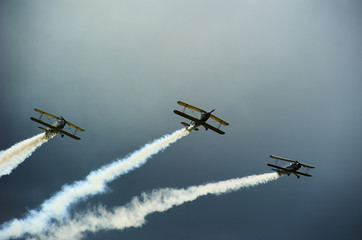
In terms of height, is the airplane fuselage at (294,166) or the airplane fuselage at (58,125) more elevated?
the airplane fuselage at (58,125)

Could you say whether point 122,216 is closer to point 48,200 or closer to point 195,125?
point 48,200

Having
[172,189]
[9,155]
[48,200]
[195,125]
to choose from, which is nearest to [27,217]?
[48,200]

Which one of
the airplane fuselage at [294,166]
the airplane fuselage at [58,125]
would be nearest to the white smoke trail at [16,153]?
the airplane fuselage at [58,125]

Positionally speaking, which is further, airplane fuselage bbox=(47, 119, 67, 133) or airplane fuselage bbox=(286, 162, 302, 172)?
airplane fuselage bbox=(286, 162, 302, 172)

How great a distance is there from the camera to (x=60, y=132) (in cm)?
10206

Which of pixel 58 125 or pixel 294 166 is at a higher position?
pixel 58 125

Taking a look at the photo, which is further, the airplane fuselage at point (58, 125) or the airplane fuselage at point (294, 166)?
the airplane fuselage at point (294, 166)

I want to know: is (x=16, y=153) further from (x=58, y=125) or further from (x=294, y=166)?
(x=294, y=166)

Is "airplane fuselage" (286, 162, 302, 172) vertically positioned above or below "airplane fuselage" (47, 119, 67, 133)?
below

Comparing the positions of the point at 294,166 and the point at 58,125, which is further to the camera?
the point at 294,166

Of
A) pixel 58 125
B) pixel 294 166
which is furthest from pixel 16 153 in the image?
pixel 294 166

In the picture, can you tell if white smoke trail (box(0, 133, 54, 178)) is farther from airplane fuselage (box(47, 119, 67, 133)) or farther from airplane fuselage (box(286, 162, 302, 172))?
airplane fuselage (box(286, 162, 302, 172))

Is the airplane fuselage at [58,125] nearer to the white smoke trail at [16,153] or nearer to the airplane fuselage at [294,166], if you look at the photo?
the white smoke trail at [16,153]

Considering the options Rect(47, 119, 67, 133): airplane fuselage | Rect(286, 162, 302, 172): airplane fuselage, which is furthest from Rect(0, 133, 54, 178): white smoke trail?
Rect(286, 162, 302, 172): airplane fuselage
